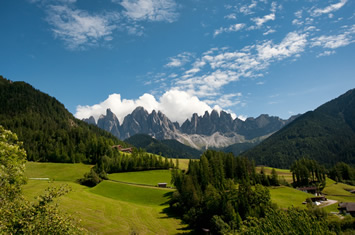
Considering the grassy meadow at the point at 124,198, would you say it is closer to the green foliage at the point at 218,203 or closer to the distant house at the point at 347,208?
the distant house at the point at 347,208

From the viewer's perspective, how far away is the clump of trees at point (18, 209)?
46.2 feet

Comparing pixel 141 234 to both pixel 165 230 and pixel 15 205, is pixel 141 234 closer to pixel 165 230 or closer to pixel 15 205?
pixel 165 230

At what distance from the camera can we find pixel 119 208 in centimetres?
7262

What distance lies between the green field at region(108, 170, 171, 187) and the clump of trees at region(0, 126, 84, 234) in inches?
3868

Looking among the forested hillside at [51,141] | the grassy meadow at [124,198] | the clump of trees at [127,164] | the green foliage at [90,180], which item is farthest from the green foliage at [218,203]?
the forested hillside at [51,141]

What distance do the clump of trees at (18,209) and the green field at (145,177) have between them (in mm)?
98258

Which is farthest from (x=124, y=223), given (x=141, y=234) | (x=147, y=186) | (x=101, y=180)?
(x=101, y=180)

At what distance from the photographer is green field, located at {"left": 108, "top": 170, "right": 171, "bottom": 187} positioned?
115881mm

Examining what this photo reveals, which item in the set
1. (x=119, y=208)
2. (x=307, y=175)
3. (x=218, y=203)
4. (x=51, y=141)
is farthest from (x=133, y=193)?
(x=51, y=141)

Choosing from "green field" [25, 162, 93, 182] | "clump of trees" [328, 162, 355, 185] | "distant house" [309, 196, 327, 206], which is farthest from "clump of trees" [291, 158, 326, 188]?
"green field" [25, 162, 93, 182]

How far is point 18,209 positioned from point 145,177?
112 m

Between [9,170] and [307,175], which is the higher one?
[9,170]

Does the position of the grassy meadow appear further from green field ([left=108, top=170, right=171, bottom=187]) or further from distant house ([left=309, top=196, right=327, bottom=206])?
distant house ([left=309, top=196, right=327, bottom=206])

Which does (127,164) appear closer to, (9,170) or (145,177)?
(145,177)
